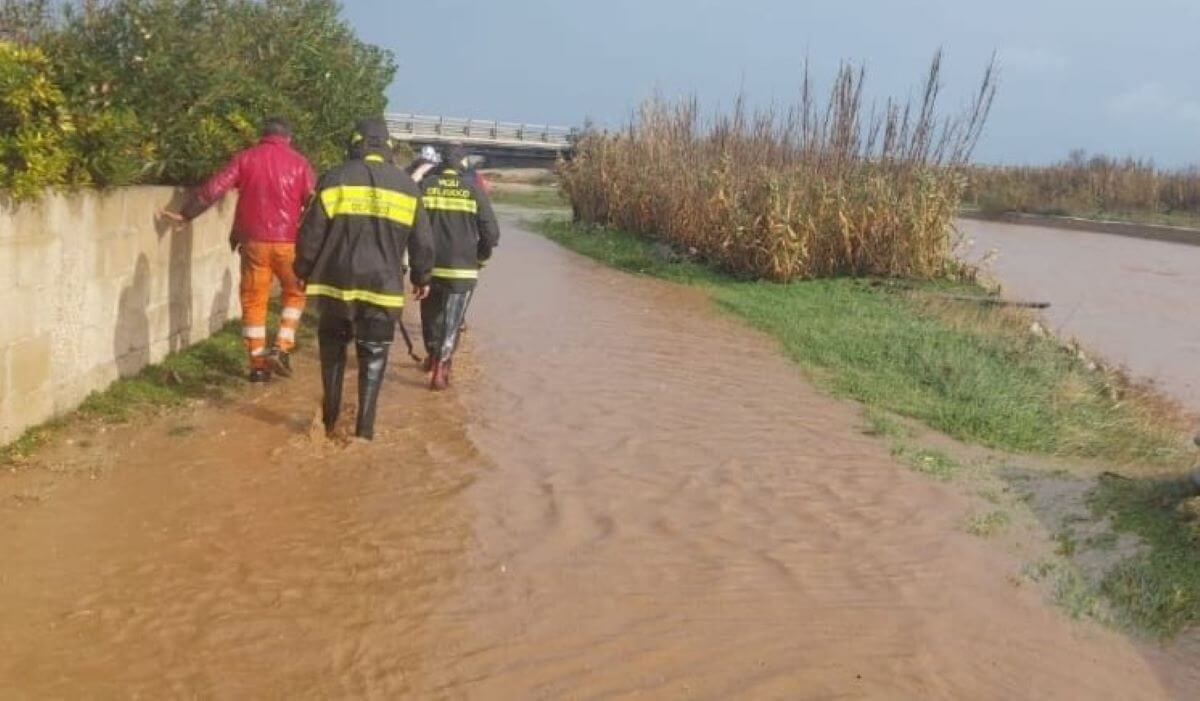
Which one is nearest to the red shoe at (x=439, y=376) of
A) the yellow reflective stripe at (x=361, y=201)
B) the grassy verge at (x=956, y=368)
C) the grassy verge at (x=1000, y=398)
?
the yellow reflective stripe at (x=361, y=201)

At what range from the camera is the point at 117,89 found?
685cm

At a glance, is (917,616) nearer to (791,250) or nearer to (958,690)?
(958,690)

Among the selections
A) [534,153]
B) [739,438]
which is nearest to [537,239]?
[739,438]

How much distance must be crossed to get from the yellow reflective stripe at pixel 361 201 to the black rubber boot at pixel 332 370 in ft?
2.45

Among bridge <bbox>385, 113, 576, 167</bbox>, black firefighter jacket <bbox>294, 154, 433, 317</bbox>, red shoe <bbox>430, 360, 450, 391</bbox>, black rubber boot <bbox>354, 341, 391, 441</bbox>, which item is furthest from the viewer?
bridge <bbox>385, 113, 576, 167</bbox>

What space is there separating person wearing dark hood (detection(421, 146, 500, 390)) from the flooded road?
22.7 feet

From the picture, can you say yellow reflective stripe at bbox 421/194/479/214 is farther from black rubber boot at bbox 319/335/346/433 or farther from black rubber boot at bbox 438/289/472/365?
black rubber boot at bbox 319/335/346/433

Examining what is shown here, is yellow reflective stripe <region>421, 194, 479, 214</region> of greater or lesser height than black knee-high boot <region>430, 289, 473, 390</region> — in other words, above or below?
above

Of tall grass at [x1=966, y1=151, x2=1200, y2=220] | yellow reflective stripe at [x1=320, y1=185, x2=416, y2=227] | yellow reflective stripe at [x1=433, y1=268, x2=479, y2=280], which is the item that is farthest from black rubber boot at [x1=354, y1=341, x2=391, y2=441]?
tall grass at [x1=966, y1=151, x2=1200, y2=220]

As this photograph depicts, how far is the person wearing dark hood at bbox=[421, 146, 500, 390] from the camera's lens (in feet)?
27.0

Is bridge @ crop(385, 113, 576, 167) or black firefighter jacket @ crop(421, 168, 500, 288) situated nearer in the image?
black firefighter jacket @ crop(421, 168, 500, 288)

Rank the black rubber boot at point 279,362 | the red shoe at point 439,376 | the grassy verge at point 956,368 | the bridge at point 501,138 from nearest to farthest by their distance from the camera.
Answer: the black rubber boot at point 279,362 < the grassy verge at point 956,368 < the red shoe at point 439,376 < the bridge at point 501,138

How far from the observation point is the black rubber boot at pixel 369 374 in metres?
6.51

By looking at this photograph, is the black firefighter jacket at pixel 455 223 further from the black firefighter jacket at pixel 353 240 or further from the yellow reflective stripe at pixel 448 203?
the black firefighter jacket at pixel 353 240
